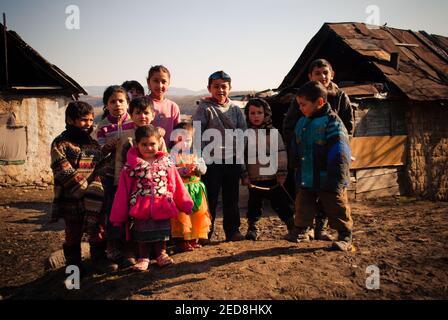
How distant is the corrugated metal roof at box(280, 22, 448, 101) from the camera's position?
811cm

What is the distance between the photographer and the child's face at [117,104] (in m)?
3.23

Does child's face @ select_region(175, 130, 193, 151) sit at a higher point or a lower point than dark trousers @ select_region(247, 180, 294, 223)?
higher

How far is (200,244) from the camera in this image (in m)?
3.83

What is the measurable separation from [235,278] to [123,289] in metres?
0.96

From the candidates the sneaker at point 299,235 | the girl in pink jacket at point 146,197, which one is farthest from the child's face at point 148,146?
the sneaker at point 299,235

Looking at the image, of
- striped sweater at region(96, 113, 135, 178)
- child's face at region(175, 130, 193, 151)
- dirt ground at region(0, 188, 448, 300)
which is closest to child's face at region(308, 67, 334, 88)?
child's face at region(175, 130, 193, 151)

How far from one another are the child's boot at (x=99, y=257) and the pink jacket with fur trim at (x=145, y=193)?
1.63ft

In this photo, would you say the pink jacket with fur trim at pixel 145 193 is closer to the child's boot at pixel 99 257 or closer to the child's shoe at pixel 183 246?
the child's boot at pixel 99 257

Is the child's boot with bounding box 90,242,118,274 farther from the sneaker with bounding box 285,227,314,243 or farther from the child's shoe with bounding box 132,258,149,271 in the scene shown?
the sneaker with bounding box 285,227,314,243

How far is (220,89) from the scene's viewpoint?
372 centimetres

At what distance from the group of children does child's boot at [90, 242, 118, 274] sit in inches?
0.4

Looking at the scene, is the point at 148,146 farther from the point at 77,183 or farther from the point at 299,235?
the point at 299,235

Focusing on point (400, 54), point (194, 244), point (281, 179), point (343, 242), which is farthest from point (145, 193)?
point (400, 54)

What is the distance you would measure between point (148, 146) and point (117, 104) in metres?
0.64
